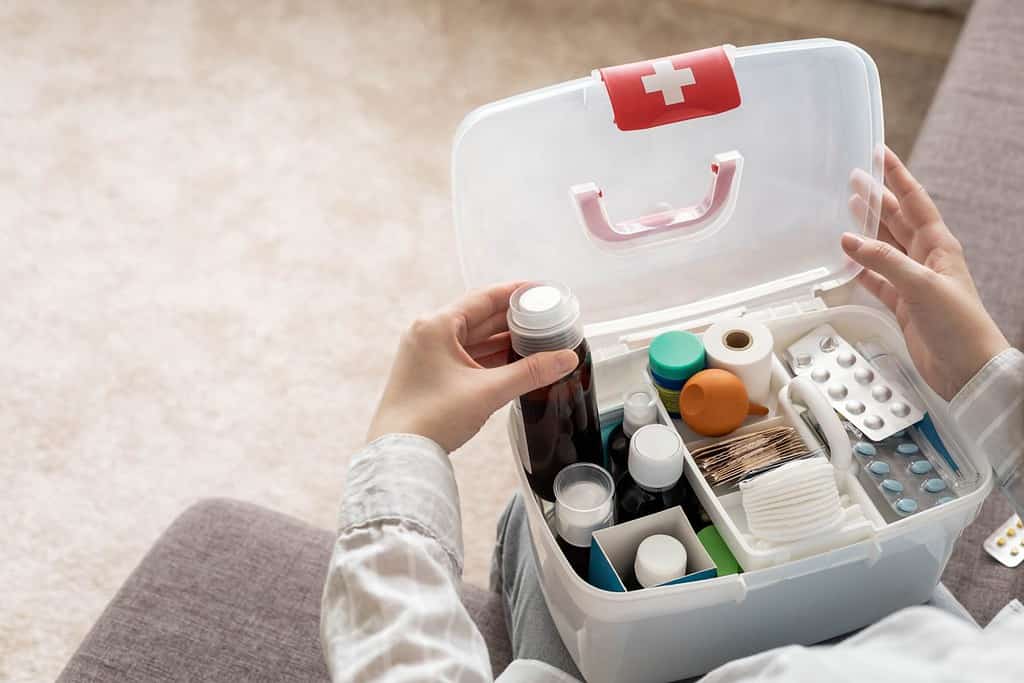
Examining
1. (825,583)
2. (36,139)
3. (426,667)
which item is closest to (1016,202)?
(825,583)

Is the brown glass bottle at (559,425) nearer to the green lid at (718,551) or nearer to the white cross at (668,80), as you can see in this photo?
the green lid at (718,551)

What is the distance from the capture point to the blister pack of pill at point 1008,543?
2.86 ft

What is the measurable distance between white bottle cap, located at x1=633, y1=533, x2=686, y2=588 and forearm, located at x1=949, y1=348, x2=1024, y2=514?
0.25 metres

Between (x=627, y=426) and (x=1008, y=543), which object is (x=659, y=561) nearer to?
(x=627, y=426)

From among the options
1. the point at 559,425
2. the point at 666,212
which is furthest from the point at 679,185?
the point at 559,425

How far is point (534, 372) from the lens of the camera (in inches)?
26.2

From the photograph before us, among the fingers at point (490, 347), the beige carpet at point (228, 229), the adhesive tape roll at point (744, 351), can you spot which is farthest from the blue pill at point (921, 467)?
the beige carpet at point (228, 229)

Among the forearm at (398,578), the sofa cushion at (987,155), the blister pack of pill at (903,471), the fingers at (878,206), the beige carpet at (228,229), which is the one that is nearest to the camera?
the forearm at (398,578)

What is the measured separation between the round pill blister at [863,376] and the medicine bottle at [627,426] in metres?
0.17

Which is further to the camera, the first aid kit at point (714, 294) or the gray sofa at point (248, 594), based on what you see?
the gray sofa at point (248, 594)

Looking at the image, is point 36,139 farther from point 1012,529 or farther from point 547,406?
point 1012,529

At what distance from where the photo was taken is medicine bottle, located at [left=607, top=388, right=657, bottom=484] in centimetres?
74

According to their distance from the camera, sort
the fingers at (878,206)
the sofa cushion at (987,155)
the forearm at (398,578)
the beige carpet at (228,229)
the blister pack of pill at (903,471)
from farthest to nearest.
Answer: the beige carpet at (228,229), the sofa cushion at (987,155), the fingers at (878,206), the blister pack of pill at (903,471), the forearm at (398,578)

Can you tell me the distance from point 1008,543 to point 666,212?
444mm
